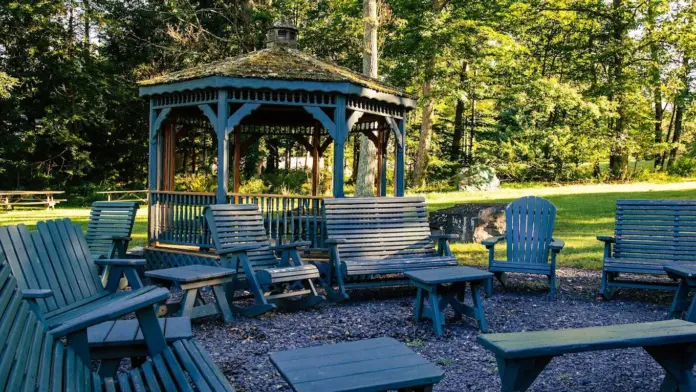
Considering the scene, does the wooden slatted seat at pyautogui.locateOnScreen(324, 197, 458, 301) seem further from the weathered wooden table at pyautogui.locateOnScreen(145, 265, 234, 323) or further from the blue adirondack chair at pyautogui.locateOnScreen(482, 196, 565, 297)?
the weathered wooden table at pyautogui.locateOnScreen(145, 265, 234, 323)

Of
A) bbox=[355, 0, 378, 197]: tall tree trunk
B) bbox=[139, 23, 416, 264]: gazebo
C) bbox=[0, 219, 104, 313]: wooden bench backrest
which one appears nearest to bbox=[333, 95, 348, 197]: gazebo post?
bbox=[139, 23, 416, 264]: gazebo

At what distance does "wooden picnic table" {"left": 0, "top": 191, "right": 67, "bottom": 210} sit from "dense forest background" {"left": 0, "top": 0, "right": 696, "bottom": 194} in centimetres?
206

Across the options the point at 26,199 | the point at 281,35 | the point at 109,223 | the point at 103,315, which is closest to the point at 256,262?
the point at 109,223

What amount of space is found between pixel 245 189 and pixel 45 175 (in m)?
8.93

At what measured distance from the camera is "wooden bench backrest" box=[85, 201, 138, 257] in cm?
714

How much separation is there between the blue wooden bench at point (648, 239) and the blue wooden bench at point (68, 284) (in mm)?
5157

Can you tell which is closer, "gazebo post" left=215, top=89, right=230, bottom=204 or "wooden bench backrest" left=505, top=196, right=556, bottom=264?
"wooden bench backrest" left=505, top=196, right=556, bottom=264

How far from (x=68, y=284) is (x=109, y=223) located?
3.61 m

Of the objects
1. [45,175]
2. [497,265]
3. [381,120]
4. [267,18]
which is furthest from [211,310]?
[45,175]

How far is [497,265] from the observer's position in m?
6.82

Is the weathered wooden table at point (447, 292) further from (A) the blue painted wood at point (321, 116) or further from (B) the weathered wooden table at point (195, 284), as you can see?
(A) the blue painted wood at point (321, 116)

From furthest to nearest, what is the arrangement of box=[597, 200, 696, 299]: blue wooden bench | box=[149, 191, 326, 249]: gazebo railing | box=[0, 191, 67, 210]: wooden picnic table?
box=[0, 191, 67, 210]: wooden picnic table < box=[149, 191, 326, 249]: gazebo railing < box=[597, 200, 696, 299]: blue wooden bench

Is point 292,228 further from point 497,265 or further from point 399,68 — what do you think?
point 399,68

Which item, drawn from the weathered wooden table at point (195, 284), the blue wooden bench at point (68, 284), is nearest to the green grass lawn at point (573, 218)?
the weathered wooden table at point (195, 284)
